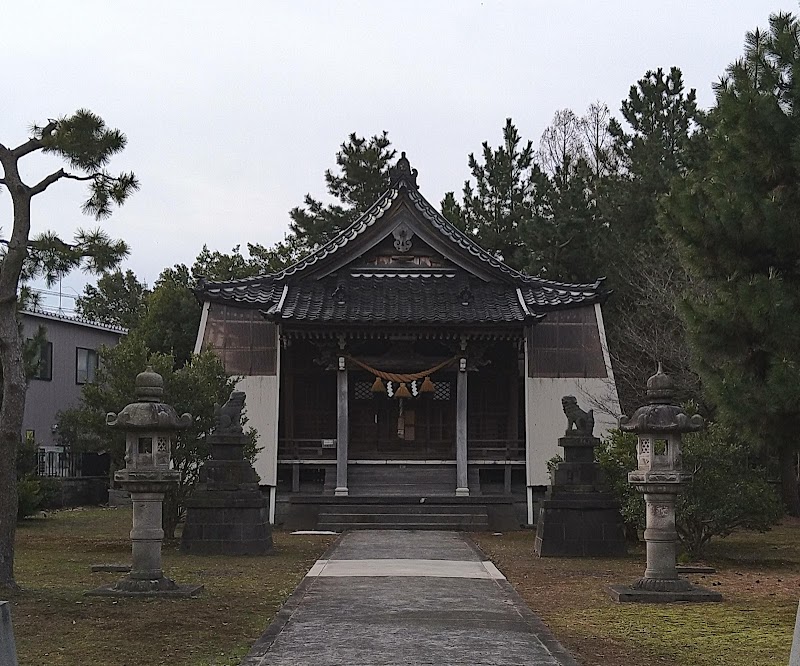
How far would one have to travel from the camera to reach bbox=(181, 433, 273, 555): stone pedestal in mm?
17703

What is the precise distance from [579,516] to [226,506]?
572 centimetres

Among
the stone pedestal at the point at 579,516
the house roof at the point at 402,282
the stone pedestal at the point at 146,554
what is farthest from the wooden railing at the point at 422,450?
the stone pedestal at the point at 146,554

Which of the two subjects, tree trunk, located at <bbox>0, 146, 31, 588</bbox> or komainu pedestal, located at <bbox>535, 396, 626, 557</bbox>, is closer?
tree trunk, located at <bbox>0, 146, 31, 588</bbox>

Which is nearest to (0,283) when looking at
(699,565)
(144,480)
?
(144,480)

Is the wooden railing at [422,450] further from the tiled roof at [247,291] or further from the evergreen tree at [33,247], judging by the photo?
the evergreen tree at [33,247]

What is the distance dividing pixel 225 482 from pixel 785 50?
10.7 meters

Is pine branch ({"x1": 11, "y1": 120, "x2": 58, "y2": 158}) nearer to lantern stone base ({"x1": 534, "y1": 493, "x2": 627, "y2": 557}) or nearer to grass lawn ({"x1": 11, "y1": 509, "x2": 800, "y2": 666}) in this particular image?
grass lawn ({"x1": 11, "y1": 509, "x2": 800, "y2": 666})

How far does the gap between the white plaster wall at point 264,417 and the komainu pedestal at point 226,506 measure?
6660mm

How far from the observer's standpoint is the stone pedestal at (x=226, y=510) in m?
17.7

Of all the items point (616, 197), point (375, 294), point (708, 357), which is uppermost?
point (616, 197)

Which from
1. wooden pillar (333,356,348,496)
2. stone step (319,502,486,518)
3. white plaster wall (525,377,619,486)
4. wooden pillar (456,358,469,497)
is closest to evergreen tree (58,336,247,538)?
stone step (319,502,486,518)

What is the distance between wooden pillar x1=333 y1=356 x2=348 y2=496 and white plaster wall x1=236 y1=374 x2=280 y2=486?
55.8 inches

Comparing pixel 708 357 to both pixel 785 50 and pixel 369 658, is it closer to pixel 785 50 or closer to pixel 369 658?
pixel 785 50

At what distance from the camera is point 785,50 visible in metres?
12.6
